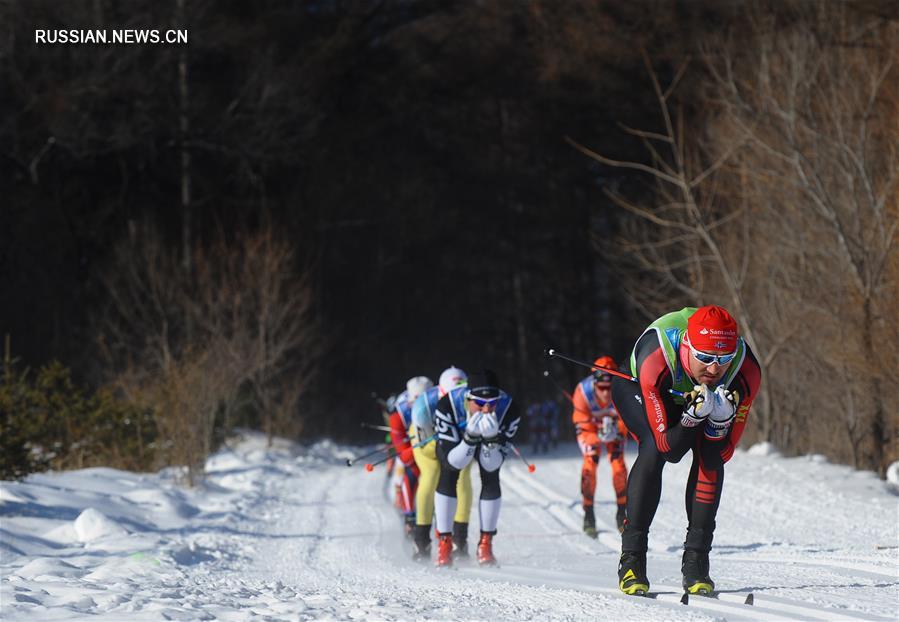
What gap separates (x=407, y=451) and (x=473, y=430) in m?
2.85

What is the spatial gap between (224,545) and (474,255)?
1545 inches

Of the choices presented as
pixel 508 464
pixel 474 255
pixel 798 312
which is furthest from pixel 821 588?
pixel 474 255

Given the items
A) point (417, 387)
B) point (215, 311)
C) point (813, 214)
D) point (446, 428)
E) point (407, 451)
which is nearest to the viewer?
point (446, 428)

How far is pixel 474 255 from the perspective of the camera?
167 feet

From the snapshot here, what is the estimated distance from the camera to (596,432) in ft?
43.6

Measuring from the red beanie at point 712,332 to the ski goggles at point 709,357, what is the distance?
0.03 metres

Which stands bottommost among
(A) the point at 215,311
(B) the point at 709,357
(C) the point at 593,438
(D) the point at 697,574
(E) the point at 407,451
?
(D) the point at 697,574

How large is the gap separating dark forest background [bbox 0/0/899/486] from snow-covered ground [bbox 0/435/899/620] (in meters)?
1.92

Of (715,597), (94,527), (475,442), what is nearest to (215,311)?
(94,527)

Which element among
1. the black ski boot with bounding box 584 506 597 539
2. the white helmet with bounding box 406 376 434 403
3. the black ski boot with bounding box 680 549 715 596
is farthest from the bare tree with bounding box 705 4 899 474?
the black ski boot with bounding box 680 549 715 596

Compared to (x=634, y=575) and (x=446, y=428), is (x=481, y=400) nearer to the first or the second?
(x=446, y=428)

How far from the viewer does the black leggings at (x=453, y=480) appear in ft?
35.4

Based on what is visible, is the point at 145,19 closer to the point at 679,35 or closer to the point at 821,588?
the point at 679,35

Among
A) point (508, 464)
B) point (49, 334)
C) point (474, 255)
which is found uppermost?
point (474, 255)
